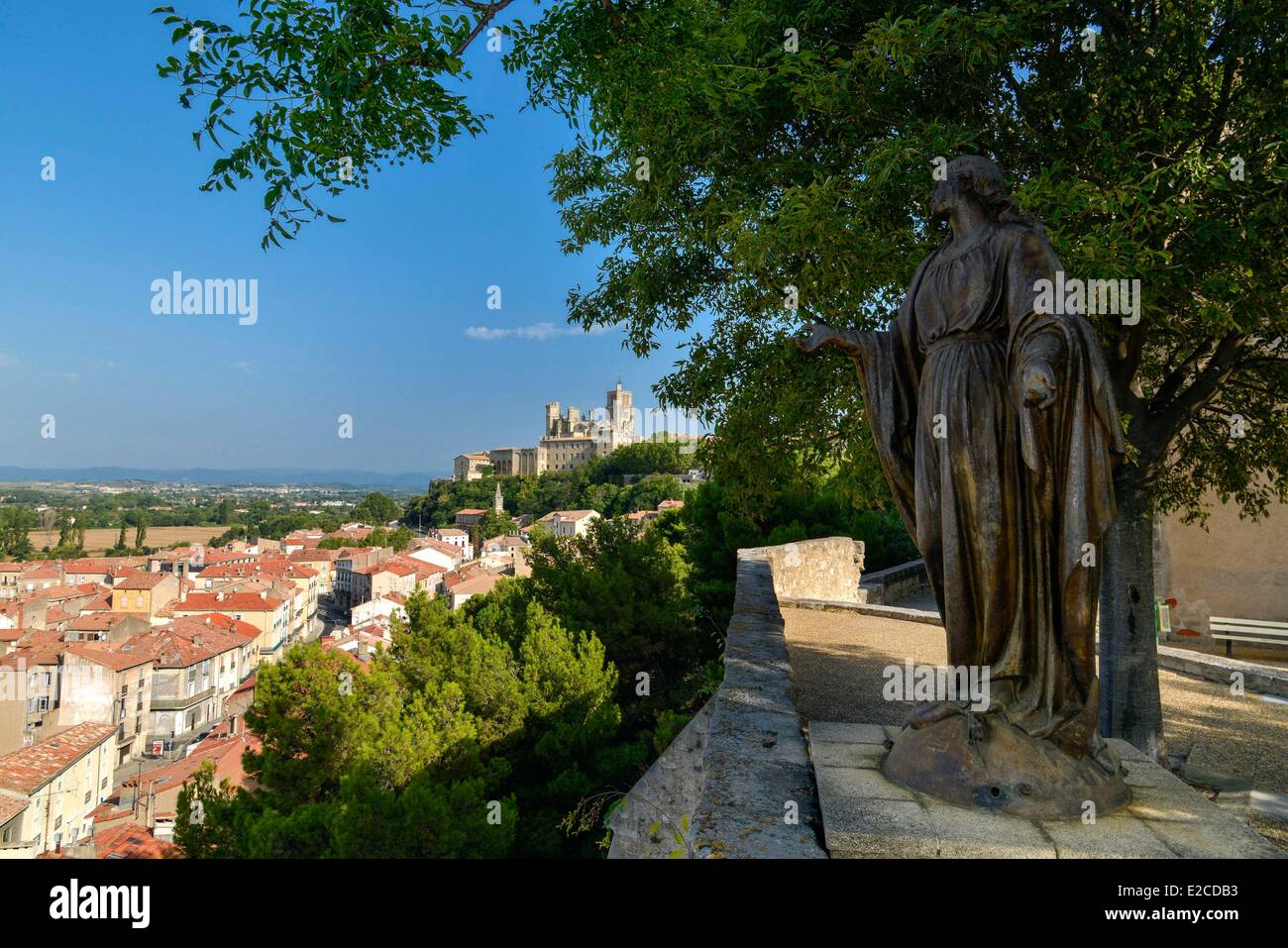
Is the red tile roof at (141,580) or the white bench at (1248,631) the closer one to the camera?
the white bench at (1248,631)

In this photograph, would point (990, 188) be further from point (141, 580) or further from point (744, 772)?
point (141, 580)

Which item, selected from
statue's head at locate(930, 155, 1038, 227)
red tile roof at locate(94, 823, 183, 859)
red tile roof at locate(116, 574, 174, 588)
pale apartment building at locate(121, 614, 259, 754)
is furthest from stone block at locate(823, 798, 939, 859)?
red tile roof at locate(116, 574, 174, 588)

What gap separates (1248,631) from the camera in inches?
432

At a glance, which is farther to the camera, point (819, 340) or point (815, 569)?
point (815, 569)

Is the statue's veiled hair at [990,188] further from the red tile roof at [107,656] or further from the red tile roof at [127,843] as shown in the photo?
the red tile roof at [107,656]

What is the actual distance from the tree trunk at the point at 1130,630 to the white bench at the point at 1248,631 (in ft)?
19.8

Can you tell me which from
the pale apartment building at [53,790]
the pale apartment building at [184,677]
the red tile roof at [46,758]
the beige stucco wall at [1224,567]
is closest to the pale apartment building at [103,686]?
the pale apartment building at [184,677]

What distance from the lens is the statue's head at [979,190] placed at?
9.25ft

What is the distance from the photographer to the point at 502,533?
91.4 meters

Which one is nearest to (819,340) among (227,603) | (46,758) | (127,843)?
(127,843)

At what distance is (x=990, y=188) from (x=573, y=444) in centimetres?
12106

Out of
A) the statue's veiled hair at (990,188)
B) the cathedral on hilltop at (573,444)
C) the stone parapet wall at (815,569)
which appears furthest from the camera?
the cathedral on hilltop at (573,444)

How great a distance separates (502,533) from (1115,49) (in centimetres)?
8897

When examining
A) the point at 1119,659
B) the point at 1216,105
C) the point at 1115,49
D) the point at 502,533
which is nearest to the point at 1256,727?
the point at 1119,659
